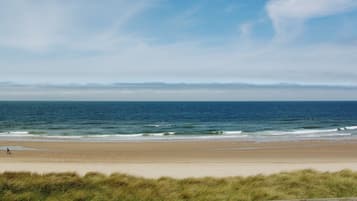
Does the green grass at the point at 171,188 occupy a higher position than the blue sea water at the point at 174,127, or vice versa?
the green grass at the point at 171,188

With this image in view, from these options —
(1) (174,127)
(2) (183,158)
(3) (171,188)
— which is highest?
(3) (171,188)

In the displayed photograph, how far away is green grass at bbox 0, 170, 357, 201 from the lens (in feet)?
28.7

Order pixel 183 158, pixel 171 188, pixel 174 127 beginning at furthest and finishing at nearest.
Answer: pixel 174 127
pixel 183 158
pixel 171 188

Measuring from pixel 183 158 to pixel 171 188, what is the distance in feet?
39.5

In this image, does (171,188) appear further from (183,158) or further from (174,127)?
(174,127)

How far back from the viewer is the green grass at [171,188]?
28.7 ft

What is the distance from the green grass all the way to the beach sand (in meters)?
4.46

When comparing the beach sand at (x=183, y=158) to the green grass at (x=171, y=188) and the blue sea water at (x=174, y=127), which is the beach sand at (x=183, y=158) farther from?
the blue sea water at (x=174, y=127)

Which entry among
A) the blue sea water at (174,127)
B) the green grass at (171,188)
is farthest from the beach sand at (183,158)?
the blue sea water at (174,127)

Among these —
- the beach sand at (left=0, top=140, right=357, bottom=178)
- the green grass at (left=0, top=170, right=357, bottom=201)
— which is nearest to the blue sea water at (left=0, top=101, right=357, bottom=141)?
the beach sand at (left=0, top=140, right=357, bottom=178)

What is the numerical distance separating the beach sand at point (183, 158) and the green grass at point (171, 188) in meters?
4.46

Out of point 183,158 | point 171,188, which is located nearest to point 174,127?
point 183,158

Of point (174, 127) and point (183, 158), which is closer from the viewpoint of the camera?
point (183, 158)

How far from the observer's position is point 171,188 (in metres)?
9.73
